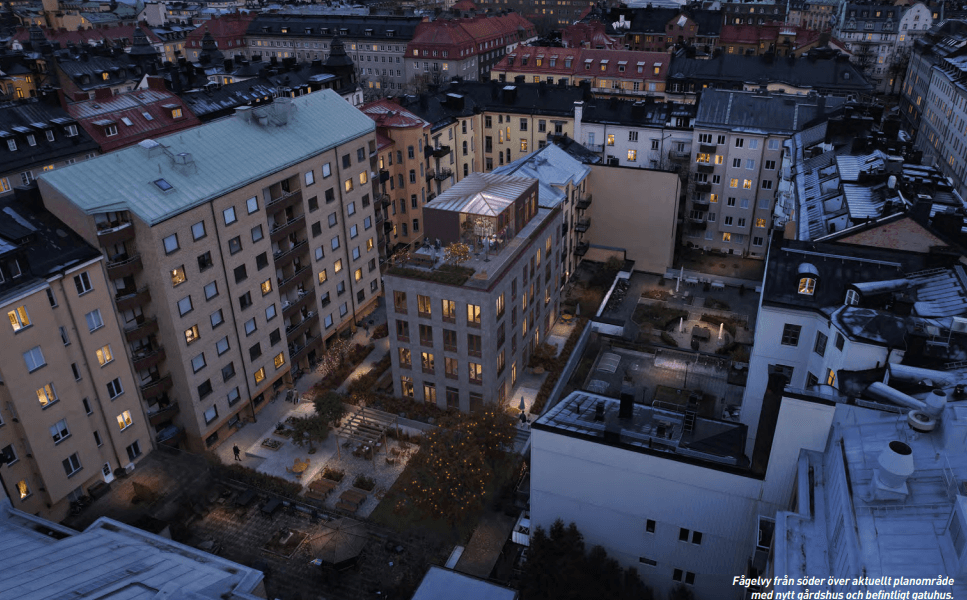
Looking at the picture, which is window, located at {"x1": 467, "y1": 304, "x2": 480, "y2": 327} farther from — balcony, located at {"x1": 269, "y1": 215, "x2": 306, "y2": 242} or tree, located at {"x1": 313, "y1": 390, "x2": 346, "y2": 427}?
balcony, located at {"x1": 269, "y1": 215, "x2": 306, "y2": 242}

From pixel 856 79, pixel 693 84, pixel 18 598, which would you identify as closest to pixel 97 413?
pixel 18 598

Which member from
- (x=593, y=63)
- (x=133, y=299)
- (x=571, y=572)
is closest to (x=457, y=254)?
(x=133, y=299)

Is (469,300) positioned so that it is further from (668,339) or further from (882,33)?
(882,33)

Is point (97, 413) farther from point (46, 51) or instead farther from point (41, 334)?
point (46, 51)

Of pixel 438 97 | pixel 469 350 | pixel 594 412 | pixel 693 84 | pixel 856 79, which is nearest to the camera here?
pixel 594 412

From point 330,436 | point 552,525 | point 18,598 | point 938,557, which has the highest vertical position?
point 938,557
